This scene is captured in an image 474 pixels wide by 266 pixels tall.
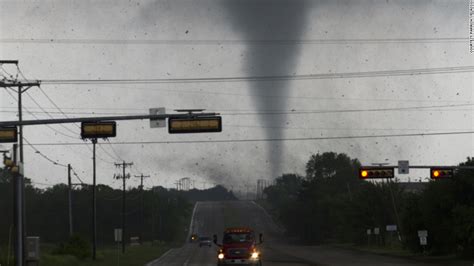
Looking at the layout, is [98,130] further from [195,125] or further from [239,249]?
[239,249]

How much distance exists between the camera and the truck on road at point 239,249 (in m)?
44.4

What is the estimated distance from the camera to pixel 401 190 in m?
120

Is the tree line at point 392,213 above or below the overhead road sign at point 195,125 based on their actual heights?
below

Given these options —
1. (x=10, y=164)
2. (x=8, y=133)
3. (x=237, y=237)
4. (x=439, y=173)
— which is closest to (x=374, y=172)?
(x=439, y=173)

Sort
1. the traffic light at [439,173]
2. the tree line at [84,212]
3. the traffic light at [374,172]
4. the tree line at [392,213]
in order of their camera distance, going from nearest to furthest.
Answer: the traffic light at [439,173]
the traffic light at [374,172]
the tree line at [392,213]
the tree line at [84,212]

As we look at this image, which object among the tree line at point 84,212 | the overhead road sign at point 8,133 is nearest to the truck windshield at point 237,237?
the overhead road sign at point 8,133

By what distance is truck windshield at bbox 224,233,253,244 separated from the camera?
149 ft

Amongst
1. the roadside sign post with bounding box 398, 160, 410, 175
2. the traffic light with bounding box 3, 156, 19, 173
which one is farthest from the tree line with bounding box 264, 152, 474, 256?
the traffic light with bounding box 3, 156, 19, 173

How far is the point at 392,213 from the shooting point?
11038cm

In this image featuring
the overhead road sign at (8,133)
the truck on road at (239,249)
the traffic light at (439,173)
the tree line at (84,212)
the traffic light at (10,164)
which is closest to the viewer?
the traffic light at (10,164)

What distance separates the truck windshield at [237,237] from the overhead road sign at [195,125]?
16407 millimetres

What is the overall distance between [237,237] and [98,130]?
17278mm

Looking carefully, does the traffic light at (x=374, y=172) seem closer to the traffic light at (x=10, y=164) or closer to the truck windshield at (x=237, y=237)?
the truck windshield at (x=237, y=237)

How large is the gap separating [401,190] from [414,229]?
46.3 metres
